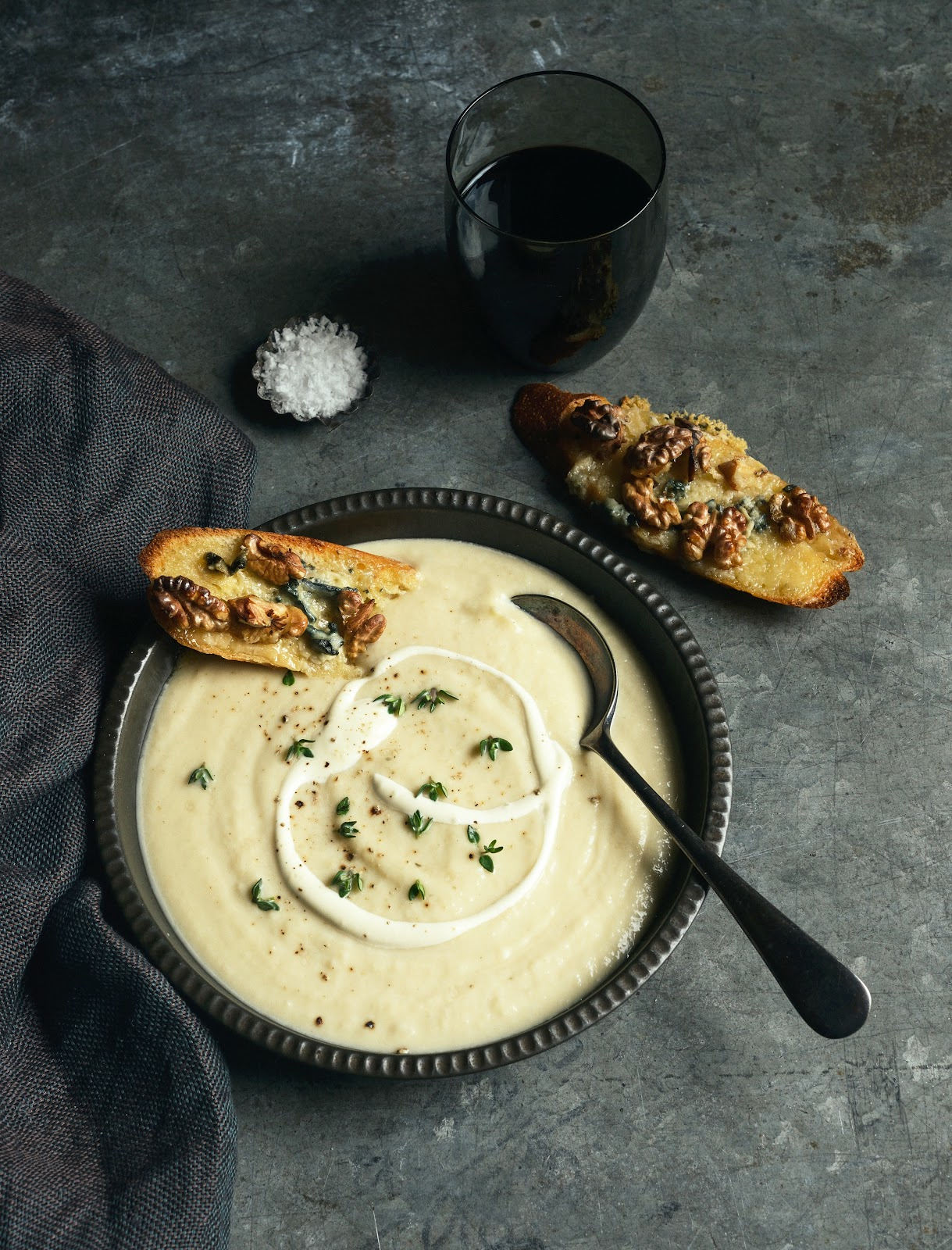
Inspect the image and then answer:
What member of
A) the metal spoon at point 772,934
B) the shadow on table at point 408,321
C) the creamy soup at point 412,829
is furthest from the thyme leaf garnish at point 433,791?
the shadow on table at point 408,321

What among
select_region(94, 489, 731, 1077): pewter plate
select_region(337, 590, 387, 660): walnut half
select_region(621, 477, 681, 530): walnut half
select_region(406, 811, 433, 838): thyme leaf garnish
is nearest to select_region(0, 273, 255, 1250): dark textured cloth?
select_region(94, 489, 731, 1077): pewter plate

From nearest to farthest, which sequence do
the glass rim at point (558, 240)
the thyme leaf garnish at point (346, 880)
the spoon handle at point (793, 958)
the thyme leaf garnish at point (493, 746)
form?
the spoon handle at point (793, 958)
the thyme leaf garnish at point (346, 880)
the thyme leaf garnish at point (493, 746)
the glass rim at point (558, 240)

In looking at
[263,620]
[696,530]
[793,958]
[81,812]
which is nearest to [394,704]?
[263,620]

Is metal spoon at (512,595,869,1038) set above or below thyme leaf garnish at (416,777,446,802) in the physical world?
below

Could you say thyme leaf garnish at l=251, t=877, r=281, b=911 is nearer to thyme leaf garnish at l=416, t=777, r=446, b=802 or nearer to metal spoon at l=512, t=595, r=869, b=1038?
thyme leaf garnish at l=416, t=777, r=446, b=802

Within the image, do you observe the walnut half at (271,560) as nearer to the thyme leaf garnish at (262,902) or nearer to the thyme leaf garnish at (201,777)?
the thyme leaf garnish at (201,777)
